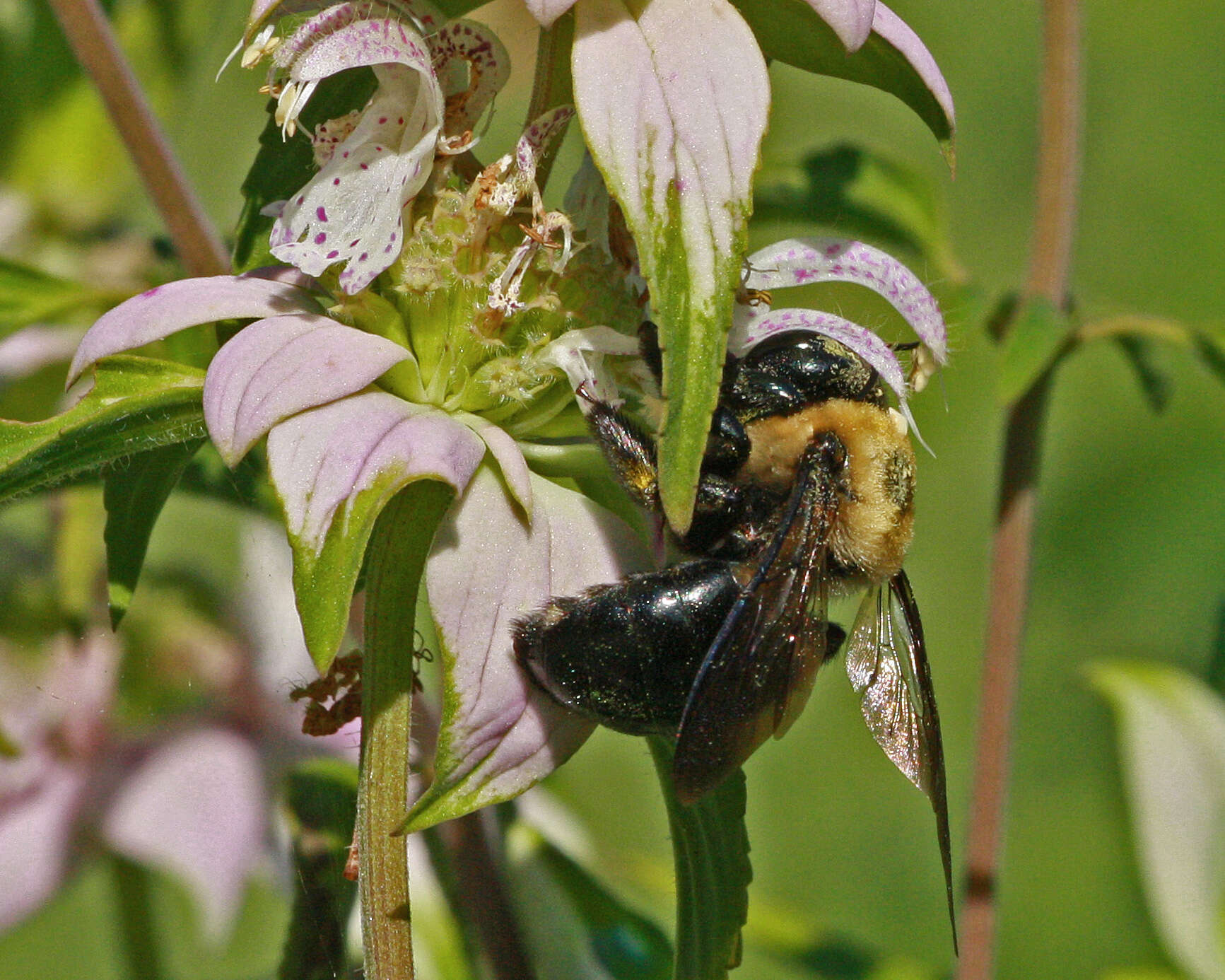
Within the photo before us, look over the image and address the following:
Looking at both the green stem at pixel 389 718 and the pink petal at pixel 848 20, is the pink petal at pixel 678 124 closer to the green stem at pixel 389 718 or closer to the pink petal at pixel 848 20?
the pink petal at pixel 848 20

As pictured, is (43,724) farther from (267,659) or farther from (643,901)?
(643,901)

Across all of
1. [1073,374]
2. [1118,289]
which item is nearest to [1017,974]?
[1073,374]

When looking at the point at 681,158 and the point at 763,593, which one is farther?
the point at 763,593

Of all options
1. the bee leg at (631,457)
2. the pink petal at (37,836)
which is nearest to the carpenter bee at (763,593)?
the bee leg at (631,457)

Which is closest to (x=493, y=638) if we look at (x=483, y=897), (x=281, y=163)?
(x=281, y=163)

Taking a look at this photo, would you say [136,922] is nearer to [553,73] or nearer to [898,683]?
[898,683]

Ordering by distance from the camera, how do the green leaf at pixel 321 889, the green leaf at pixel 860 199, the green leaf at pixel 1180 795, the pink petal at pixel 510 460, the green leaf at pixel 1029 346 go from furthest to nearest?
the green leaf at pixel 1180 795 < the green leaf at pixel 860 199 < the green leaf at pixel 1029 346 < the green leaf at pixel 321 889 < the pink petal at pixel 510 460
